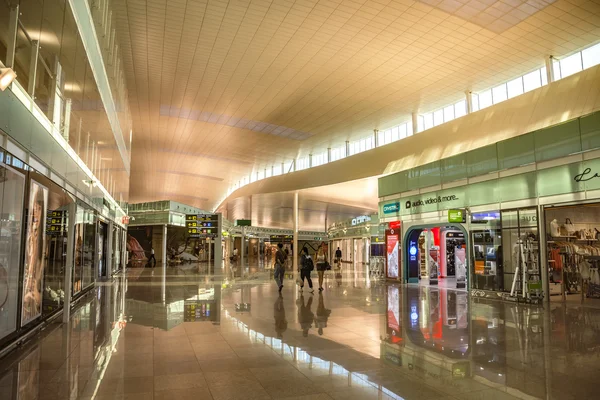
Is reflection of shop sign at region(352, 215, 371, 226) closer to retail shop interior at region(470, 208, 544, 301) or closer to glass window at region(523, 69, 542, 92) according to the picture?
glass window at region(523, 69, 542, 92)

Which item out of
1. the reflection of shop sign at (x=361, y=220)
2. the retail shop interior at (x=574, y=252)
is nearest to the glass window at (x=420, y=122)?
the retail shop interior at (x=574, y=252)

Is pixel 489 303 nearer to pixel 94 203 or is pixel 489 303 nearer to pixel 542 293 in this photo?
pixel 542 293

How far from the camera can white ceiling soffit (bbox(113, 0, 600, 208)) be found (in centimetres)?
1365

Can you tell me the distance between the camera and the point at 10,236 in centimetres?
645

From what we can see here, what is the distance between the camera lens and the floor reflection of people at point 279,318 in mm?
7827

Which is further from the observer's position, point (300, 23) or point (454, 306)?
point (300, 23)

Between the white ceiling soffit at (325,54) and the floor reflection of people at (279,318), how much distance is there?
30.4 feet

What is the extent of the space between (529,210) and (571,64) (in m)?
7.36

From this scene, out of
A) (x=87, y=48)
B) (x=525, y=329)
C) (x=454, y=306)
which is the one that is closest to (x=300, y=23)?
(x=87, y=48)

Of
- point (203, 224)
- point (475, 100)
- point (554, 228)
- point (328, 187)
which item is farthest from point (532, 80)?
point (203, 224)

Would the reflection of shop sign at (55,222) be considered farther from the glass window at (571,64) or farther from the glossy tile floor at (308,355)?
the glass window at (571,64)

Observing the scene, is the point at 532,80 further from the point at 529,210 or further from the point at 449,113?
the point at 529,210

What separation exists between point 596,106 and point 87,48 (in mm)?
14139

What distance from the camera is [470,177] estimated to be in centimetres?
1541
